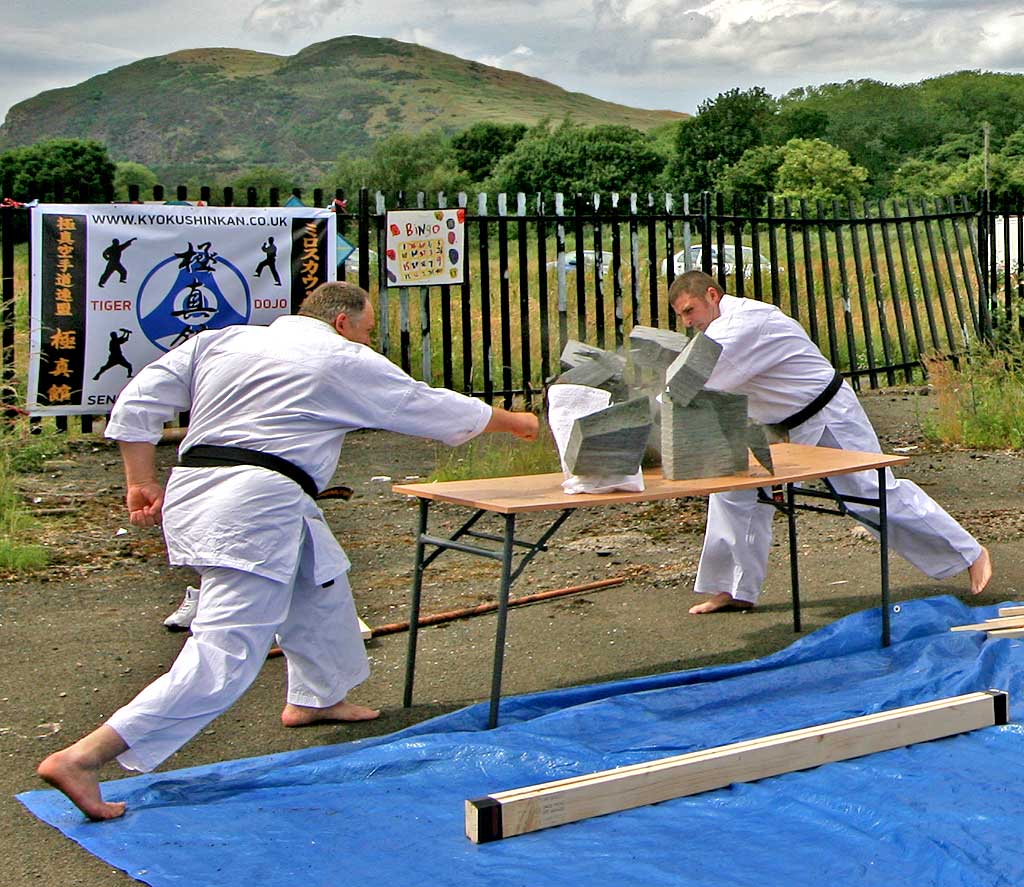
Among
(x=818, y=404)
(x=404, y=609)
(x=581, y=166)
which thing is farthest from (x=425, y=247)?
(x=581, y=166)

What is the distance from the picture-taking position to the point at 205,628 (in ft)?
14.8

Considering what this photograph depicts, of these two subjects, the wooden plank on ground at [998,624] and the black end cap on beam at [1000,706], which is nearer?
the black end cap on beam at [1000,706]

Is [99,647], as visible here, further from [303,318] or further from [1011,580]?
[1011,580]

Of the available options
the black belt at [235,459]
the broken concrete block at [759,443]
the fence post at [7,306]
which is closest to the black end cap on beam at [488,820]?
the black belt at [235,459]

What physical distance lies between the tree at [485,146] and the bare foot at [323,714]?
291 feet

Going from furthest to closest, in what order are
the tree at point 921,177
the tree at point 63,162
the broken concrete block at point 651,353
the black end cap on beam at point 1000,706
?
the tree at point 63,162, the tree at point 921,177, the broken concrete block at point 651,353, the black end cap on beam at point 1000,706

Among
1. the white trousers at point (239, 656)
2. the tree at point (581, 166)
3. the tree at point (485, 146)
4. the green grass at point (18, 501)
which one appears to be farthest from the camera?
the tree at point (485, 146)

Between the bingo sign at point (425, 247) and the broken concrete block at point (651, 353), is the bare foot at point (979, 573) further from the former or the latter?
the bingo sign at point (425, 247)

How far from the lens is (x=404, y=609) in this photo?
7055 millimetres

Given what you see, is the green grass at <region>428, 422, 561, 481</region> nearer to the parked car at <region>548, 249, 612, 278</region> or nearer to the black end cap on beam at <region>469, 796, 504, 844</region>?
the parked car at <region>548, 249, 612, 278</region>

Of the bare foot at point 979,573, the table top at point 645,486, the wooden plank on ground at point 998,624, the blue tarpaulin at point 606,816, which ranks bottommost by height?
the blue tarpaulin at point 606,816

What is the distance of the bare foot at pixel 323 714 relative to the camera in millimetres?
5184

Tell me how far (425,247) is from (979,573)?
6.76m

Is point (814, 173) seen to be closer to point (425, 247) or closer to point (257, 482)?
point (425, 247)
